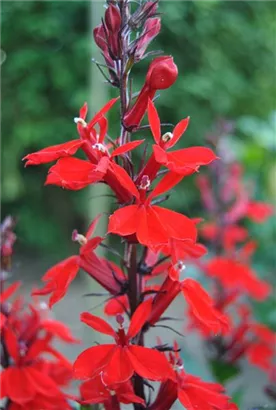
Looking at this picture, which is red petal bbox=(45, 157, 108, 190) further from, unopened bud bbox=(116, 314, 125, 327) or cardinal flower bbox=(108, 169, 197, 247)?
unopened bud bbox=(116, 314, 125, 327)

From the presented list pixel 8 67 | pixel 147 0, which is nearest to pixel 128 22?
pixel 147 0

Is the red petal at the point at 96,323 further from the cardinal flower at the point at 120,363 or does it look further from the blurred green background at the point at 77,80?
the blurred green background at the point at 77,80

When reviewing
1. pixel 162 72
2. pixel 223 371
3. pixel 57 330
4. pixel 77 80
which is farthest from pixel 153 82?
pixel 77 80

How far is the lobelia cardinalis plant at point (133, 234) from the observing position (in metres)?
0.58

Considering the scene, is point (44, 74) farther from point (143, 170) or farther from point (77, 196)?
point (143, 170)

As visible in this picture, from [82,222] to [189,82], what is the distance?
1554 mm

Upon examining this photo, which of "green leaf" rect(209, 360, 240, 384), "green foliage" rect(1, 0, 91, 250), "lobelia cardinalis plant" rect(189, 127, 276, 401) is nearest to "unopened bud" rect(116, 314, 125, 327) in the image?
"lobelia cardinalis plant" rect(189, 127, 276, 401)

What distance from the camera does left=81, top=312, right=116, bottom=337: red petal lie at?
63 cm

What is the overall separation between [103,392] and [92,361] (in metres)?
0.05

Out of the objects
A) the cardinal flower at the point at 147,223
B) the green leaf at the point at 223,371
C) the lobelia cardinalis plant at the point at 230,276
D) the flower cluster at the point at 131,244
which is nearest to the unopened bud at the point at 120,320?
the flower cluster at the point at 131,244

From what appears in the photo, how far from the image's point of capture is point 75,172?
0.59 metres

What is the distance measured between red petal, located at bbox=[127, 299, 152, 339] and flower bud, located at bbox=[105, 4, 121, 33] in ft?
0.91

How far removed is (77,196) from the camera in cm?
468

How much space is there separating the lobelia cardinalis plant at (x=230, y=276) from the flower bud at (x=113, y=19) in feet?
2.09
